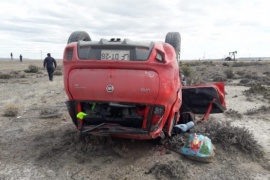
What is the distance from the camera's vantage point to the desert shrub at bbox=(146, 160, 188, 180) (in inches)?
173

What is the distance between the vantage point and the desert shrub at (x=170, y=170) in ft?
14.4

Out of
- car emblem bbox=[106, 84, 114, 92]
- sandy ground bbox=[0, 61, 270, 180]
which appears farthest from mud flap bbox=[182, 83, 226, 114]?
car emblem bbox=[106, 84, 114, 92]

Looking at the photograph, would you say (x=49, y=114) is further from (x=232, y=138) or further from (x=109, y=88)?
(x=232, y=138)

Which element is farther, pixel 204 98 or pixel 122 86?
pixel 204 98

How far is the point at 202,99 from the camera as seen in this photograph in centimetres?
665

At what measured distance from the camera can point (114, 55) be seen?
4.65 meters

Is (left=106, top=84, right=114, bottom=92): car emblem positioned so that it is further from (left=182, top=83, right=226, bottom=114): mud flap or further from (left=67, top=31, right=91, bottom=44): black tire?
(left=182, top=83, right=226, bottom=114): mud flap

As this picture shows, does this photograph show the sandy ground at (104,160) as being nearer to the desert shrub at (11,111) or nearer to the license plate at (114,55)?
the license plate at (114,55)

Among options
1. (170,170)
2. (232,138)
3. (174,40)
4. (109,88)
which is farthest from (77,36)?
(232,138)

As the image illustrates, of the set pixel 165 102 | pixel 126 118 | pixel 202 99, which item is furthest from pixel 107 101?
pixel 202 99

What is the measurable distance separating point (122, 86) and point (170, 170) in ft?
4.24

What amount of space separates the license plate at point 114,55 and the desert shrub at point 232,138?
6.56ft

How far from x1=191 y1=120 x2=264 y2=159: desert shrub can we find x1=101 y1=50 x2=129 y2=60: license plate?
2.00 m

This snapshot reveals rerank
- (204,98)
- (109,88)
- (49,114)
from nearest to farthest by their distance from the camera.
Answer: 1. (109,88)
2. (204,98)
3. (49,114)
